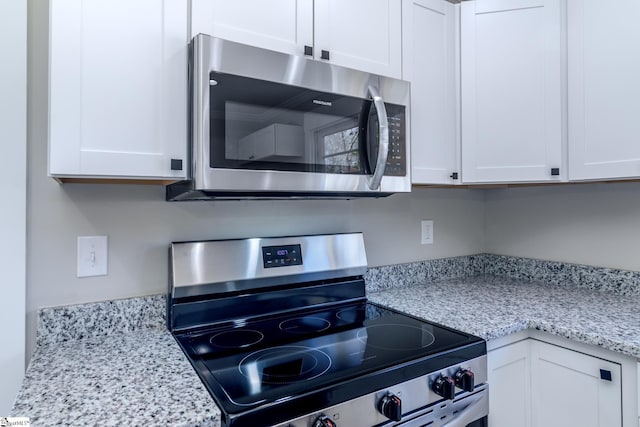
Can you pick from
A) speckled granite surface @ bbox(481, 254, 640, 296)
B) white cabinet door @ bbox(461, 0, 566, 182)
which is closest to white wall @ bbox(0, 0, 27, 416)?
white cabinet door @ bbox(461, 0, 566, 182)

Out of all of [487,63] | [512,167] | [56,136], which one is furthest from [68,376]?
[487,63]

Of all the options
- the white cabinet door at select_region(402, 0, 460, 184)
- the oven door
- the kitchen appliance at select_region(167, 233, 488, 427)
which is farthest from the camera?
the white cabinet door at select_region(402, 0, 460, 184)

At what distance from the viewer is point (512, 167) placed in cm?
163

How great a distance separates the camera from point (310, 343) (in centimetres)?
114

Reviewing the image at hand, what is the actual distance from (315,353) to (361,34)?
1.07 meters

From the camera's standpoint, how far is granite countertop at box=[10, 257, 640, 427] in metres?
0.77

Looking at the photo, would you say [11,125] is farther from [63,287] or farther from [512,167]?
[512,167]

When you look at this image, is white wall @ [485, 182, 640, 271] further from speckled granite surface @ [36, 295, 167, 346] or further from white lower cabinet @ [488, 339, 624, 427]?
speckled granite surface @ [36, 295, 167, 346]

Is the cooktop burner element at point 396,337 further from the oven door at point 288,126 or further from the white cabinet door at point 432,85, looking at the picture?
the white cabinet door at point 432,85

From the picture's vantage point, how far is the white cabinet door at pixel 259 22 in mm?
1083

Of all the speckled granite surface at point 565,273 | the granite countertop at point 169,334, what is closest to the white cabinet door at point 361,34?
the granite countertop at point 169,334

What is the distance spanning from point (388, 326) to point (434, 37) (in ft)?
3.88

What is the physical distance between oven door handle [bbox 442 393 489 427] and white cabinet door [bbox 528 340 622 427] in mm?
294

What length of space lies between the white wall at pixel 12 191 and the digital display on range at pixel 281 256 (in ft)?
2.32
